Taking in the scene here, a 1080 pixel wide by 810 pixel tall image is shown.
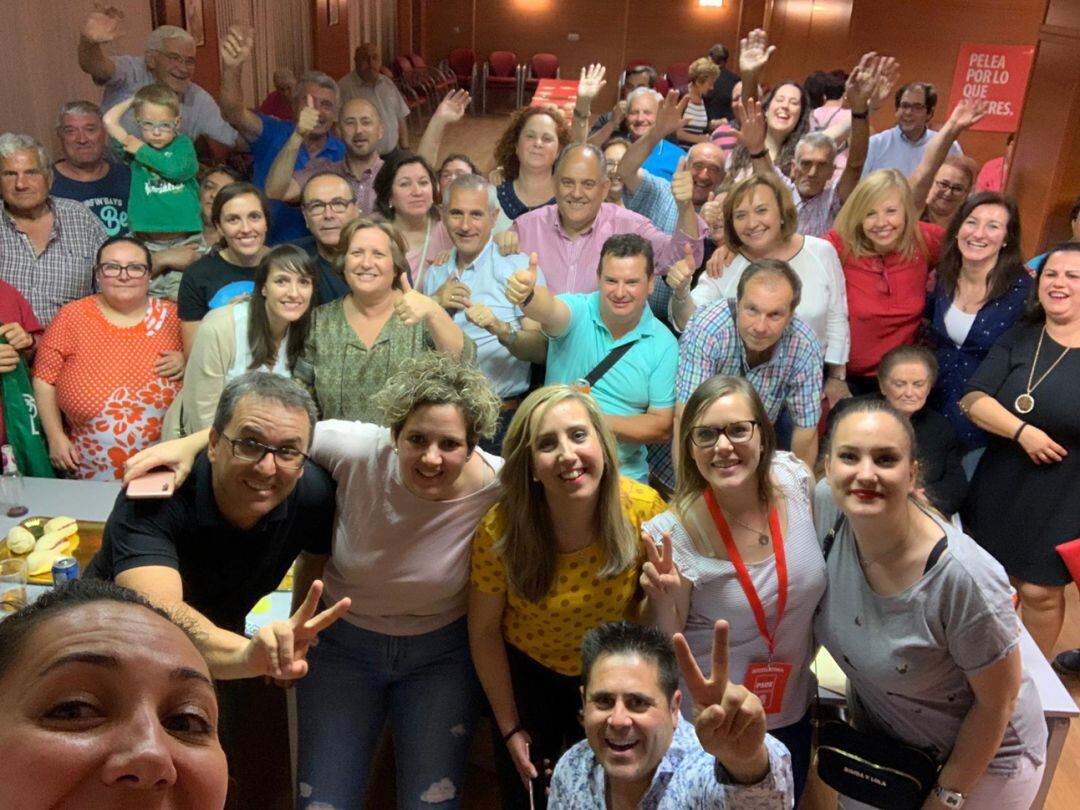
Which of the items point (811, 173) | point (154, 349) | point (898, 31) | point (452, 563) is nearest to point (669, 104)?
point (811, 173)

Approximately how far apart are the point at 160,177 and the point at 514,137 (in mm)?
1620

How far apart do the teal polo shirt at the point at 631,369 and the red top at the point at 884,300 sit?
0.88m

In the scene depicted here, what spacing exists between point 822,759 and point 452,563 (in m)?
1.01

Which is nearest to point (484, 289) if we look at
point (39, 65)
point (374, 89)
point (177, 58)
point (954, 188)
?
point (954, 188)

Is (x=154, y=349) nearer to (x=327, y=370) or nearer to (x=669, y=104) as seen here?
(x=327, y=370)

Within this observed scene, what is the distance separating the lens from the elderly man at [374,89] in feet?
23.1

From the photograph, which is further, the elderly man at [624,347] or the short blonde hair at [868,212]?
the short blonde hair at [868,212]

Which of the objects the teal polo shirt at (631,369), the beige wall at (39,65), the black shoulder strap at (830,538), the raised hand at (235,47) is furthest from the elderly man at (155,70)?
the black shoulder strap at (830,538)

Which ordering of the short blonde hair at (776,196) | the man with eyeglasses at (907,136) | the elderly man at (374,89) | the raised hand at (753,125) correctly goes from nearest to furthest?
the short blonde hair at (776,196), the raised hand at (753,125), the man with eyeglasses at (907,136), the elderly man at (374,89)

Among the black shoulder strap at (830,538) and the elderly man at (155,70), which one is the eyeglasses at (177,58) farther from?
the black shoulder strap at (830,538)

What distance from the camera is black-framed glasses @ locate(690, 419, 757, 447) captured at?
222 cm

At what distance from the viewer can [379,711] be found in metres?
2.51

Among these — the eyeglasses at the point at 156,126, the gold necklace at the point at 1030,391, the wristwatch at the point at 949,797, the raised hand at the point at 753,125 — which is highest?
the raised hand at the point at 753,125

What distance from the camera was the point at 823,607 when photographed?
7.43ft
